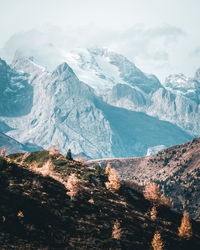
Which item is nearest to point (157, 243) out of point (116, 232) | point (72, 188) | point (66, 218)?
point (116, 232)

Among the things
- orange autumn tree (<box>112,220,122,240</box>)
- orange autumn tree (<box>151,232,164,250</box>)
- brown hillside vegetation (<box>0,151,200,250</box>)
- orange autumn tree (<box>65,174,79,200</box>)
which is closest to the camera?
brown hillside vegetation (<box>0,151,200,250</box>)

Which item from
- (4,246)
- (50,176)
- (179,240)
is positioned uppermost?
(50,176)

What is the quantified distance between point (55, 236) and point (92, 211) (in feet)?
40.0

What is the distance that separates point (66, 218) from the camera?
5216 centimetres

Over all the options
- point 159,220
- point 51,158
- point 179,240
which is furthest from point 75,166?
point 179,240

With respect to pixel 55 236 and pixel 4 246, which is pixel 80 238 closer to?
pixel 55 236

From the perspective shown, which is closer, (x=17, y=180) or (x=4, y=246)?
(x=4, y=246)

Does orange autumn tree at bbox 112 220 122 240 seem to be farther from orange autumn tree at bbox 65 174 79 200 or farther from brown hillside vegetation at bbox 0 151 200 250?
orange autumn tree at bbox 65 174 79 200

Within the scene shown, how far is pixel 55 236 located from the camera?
4700 centimetres

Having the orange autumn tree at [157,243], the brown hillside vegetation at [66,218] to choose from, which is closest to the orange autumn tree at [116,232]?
the brown hillside vegetation at [66,218]

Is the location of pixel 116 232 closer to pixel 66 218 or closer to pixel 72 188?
pixel 66 218

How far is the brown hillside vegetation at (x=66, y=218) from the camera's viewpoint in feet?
150

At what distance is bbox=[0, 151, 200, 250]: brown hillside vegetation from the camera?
45731mm

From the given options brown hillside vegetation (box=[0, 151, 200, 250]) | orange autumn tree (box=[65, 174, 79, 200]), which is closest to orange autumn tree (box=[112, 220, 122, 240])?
brown hillside vegetation (box=[0, 151, 200, 250])
